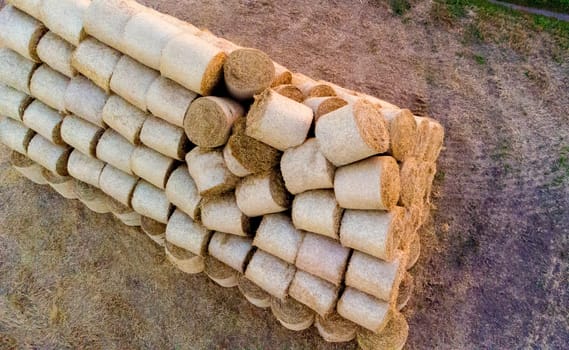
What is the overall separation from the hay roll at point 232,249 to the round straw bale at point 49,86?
307 cm

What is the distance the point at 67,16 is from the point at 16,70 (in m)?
1.55

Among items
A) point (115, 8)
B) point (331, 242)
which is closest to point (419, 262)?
point (331, 242)

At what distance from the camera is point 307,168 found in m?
6.04

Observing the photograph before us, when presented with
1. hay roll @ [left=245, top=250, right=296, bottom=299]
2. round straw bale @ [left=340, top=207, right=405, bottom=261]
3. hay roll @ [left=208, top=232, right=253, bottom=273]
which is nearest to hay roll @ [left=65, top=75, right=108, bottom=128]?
hay roll @ [left=208, top=232, right=253, bottom=273]

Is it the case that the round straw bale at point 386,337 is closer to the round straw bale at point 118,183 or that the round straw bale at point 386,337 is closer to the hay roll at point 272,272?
the hay roll at point 272,272

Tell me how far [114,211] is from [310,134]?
145 inches

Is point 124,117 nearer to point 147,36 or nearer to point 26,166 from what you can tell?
point 147,36

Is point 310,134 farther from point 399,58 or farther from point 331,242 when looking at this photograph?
point 399,58

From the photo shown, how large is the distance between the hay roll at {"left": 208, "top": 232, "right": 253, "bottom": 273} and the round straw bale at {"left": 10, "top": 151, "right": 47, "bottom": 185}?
3676mm

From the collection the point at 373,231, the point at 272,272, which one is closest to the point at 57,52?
the point at 272,272

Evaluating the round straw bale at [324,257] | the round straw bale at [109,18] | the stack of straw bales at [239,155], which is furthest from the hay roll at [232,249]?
the round straw bale at [109,18]

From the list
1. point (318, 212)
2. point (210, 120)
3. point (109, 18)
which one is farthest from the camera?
point (109, 18)

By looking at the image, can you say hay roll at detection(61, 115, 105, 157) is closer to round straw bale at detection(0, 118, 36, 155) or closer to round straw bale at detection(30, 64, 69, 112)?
round straw bale at detection(30, 64, 69, 112)

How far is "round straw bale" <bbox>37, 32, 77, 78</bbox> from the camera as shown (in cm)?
736
